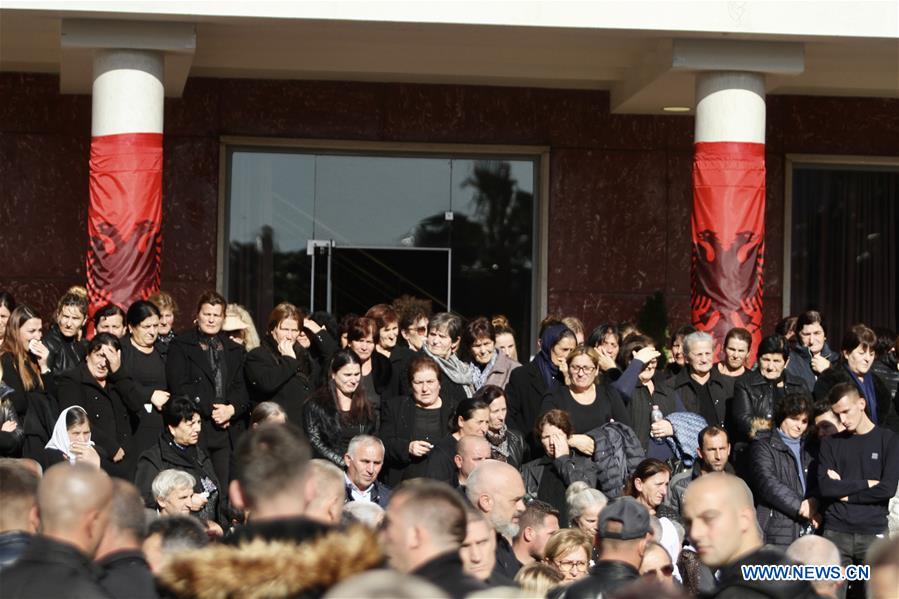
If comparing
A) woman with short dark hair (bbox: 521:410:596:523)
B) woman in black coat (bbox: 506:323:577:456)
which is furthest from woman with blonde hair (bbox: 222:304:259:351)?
woman with short dark hair (bbox: 521:410:596:523)

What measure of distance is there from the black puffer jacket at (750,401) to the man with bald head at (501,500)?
3.17m

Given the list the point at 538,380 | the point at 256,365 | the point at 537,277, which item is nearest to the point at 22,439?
the point at 256,365

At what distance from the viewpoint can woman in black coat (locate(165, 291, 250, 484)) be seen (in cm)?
1051

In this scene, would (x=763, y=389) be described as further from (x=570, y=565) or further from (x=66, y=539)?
(x=66, y=539)

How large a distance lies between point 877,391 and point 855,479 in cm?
177

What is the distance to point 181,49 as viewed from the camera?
13086mm

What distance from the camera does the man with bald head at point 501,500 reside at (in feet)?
26.2

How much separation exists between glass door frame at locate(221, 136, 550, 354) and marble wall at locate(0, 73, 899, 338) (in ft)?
0.23

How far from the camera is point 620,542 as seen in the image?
6.36 metres

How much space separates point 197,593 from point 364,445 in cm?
457

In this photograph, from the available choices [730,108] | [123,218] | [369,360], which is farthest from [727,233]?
[123,218]

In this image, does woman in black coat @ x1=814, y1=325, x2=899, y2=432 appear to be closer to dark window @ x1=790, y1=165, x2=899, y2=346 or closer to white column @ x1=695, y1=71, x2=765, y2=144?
white column @ x1=695, y1=71, x2=765, y2=144

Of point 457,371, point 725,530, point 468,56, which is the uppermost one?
point 468,56

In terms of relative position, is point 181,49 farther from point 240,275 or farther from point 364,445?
point 364,445
